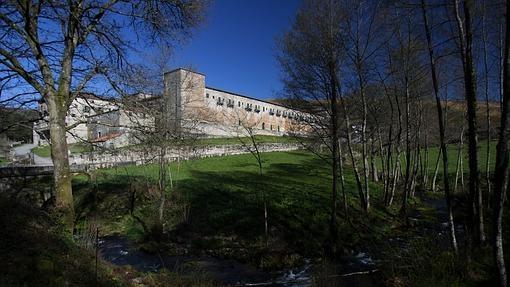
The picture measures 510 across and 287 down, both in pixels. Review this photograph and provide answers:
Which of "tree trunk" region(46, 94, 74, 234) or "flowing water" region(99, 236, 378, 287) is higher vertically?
"tree trunk" region(46, 94, 74, 234)

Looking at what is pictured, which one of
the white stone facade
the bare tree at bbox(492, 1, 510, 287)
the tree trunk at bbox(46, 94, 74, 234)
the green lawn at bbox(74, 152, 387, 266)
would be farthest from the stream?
the white stone facade

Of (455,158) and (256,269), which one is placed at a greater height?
(455,158)

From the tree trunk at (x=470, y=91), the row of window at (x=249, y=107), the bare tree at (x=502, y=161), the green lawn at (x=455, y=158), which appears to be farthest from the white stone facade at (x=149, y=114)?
the row of window at (x=249, y=107)

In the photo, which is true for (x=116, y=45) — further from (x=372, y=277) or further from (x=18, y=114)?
(x=372, y=277)

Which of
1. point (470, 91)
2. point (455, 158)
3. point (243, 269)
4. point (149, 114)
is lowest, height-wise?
point (243, 269)

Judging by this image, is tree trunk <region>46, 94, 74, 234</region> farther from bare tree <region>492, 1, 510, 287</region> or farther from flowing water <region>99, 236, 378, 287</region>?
bare tree <region>492, 1, 510, 287</region>

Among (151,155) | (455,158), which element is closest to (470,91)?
(151,155)

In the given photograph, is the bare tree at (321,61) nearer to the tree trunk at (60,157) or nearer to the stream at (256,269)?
the stream at (256,269)

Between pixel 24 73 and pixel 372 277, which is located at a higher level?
pixel 24 73

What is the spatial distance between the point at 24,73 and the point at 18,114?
1557 mm

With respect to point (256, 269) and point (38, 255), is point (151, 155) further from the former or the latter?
point (38, 255)

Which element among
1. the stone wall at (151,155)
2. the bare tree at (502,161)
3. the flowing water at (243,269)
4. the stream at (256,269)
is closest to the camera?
the bare tree at (502,161)

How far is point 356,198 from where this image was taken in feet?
65.2

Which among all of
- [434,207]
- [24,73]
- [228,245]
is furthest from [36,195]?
[434,207]
